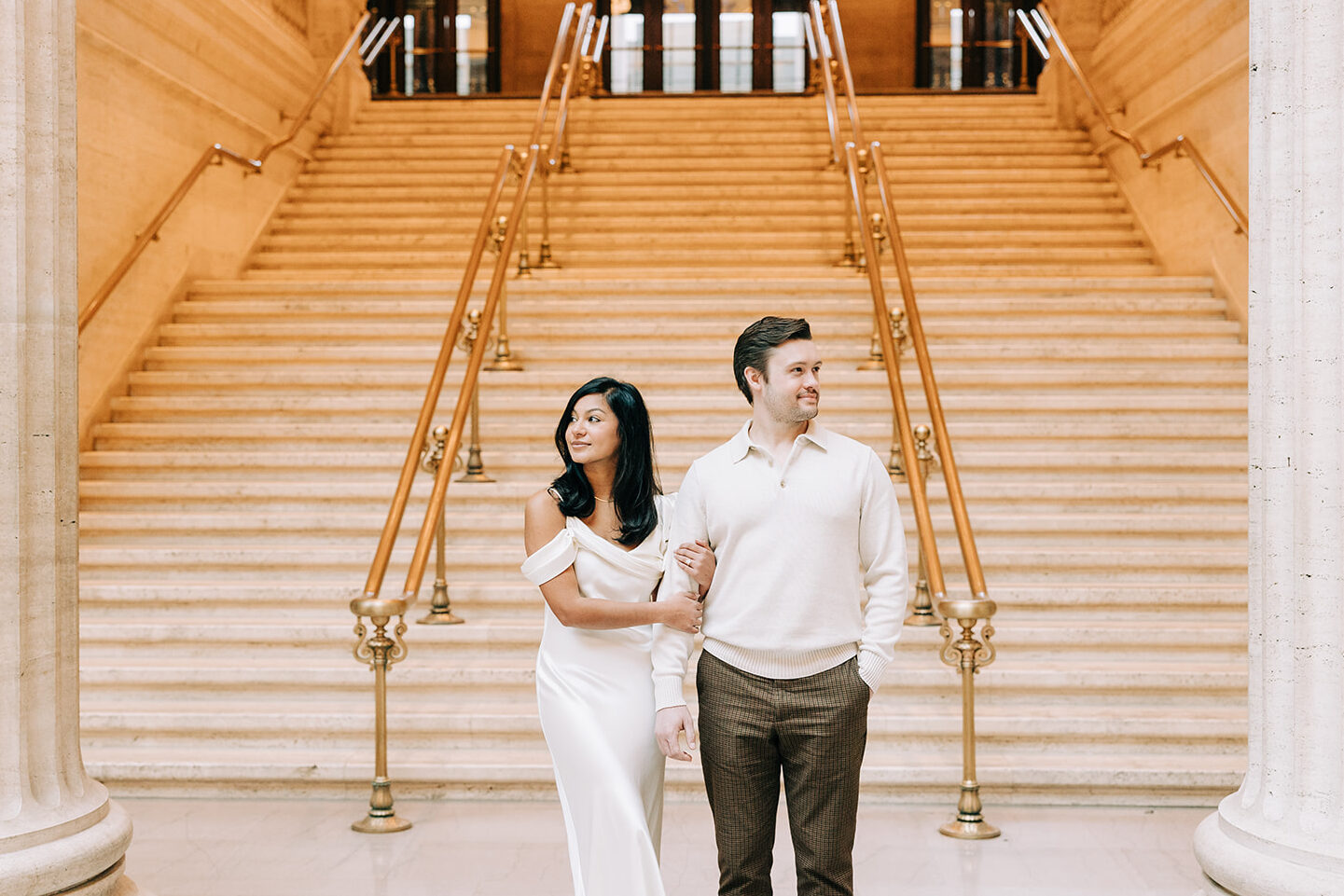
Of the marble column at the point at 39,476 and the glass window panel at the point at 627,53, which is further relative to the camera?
the glass window panel at the point at 627,53

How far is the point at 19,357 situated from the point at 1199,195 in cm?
792

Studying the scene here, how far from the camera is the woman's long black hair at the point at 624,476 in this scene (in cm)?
309

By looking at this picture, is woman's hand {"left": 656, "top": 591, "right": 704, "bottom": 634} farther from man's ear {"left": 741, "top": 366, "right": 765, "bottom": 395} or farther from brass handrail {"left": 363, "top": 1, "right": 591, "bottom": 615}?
brass handrail {"left": 363, "top": 1, "right": 591, "bottom": 615}

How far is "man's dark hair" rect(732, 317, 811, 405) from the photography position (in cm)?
289

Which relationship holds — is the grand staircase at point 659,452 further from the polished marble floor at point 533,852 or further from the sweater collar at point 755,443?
the sweater collar at point 755,443

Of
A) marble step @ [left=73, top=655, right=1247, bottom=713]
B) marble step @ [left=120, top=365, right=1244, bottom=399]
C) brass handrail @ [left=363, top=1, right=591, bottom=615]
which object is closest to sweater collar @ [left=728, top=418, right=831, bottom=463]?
brass handrail @ [left=363, top=1, right=591, bottom=615]

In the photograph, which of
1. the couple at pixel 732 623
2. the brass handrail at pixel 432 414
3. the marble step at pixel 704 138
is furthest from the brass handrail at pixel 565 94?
the couple at pixel 732 623

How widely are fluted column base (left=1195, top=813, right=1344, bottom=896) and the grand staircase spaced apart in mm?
1920

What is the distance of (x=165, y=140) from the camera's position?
8.80 m

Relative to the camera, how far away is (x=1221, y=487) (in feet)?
21.4

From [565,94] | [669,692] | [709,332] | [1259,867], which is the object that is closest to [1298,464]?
[1259,867]

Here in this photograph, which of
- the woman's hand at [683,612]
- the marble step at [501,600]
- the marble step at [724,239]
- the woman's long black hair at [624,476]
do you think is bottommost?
the marble step at [501,600]

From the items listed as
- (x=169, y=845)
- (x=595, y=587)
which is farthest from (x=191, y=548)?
(x=595, y=587)

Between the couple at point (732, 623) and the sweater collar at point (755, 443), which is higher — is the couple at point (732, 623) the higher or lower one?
the lower one
